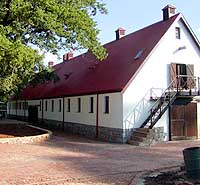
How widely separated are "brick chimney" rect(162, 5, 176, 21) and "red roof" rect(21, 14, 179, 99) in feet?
1.56

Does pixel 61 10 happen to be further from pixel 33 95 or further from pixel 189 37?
pixel 33 95

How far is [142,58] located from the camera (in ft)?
74.1

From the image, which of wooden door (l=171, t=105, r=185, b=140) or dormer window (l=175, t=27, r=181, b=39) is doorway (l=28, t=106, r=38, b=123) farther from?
dormer window (l=175, t=27, r=181, b=39)

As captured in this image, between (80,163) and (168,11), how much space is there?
15434 millimetres

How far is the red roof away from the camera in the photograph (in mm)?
22891

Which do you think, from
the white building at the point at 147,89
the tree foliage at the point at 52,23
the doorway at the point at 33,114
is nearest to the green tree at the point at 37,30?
the tree foliage at the point at 52,23

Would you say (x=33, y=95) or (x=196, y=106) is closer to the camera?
(x=196, y=106)

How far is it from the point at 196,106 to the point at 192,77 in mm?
2105

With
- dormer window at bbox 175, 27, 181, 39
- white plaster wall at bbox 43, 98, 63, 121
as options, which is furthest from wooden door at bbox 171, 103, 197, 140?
white plaster wall at bbox 43, 98, 63, 121

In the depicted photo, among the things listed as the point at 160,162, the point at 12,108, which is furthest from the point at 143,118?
the point at 12,108

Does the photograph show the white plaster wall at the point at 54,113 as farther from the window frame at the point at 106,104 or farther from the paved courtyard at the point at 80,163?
the paved courtyard at the point at 80,163

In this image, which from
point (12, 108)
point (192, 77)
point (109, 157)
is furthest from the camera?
point (12, 108)

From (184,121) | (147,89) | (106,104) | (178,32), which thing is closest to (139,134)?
(147,89)

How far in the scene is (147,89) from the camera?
22562 millimetres
